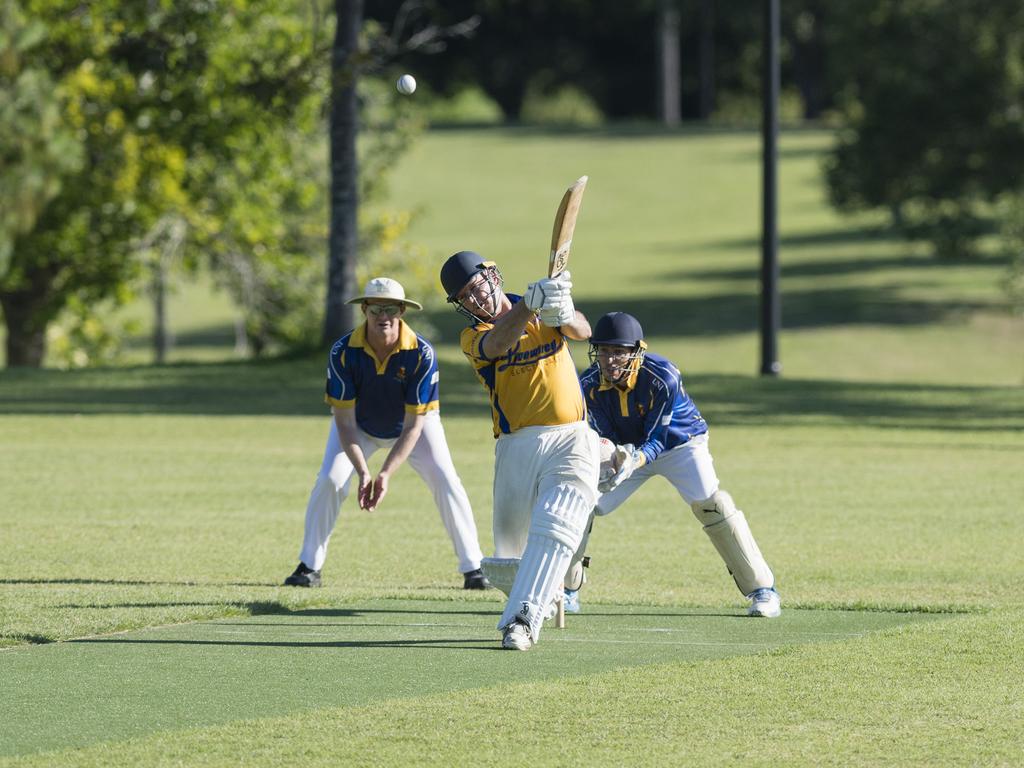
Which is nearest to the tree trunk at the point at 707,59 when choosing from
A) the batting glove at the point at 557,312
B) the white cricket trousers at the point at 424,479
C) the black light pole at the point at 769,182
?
the black light pole at the point at 769,182

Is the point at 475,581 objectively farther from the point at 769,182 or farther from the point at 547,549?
the point at 769,182

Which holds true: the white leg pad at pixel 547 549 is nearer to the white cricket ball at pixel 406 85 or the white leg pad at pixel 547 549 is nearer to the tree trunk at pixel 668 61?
the white cricket ball at pixel 406 85

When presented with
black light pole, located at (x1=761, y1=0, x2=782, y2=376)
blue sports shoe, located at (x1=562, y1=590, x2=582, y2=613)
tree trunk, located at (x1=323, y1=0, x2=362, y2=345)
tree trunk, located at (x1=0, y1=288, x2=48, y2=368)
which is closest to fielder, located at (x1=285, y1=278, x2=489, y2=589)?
blue sports shoe, located at (x1=562, y1=590, x2=582, y2=613)

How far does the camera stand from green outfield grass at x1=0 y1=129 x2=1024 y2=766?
23.8ft

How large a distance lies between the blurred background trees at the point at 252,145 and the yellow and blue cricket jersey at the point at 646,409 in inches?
563

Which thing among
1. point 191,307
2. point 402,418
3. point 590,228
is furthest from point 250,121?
point 590,228

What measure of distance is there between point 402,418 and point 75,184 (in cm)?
1940

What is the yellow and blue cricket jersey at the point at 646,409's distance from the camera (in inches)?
391

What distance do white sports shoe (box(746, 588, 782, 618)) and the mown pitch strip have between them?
0.31 feet

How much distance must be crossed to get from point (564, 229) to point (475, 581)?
3562 millimetres

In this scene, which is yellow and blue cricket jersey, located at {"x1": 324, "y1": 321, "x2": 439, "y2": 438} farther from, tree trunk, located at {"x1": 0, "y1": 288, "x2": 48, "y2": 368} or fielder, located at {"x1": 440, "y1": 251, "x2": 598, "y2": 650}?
tree trunk, located at {"x1": 0, "y1": 288, "x2": 48, "y2": 368}

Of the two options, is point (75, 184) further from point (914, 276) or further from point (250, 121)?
point (914, 276)

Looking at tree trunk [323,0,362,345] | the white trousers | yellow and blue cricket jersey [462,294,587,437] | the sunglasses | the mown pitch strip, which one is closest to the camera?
the mown pitch strip

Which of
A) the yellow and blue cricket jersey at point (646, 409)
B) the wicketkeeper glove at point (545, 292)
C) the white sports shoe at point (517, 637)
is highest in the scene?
the wicketkeeper glove at point (545, 292)
